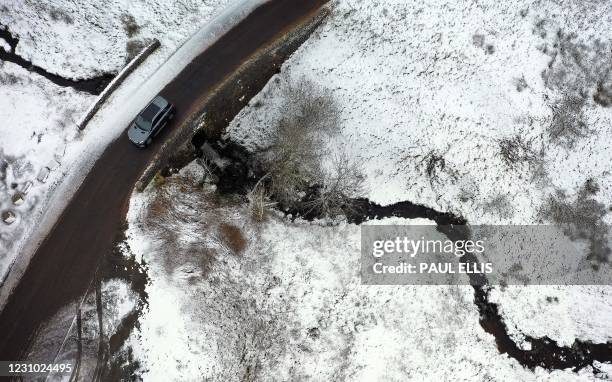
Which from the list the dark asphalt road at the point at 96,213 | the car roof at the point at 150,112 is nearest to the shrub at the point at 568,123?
the dark asphalt road at the point at 96,213

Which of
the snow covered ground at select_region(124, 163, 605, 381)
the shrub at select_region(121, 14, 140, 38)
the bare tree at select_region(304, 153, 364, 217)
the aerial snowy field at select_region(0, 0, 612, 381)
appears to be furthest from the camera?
the bare tree at select_region(304, 153, 364, 217)

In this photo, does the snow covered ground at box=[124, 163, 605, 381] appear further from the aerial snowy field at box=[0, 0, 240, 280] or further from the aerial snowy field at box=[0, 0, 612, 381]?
the aerial snowy field at box=[0, 0, 240, 280]

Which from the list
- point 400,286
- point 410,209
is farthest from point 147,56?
point 400,286

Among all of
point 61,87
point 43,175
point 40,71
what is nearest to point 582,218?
point 43,175

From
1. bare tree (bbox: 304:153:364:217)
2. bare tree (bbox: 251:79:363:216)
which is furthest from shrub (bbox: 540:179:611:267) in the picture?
bare tree (bbox: 251:79:363:216)

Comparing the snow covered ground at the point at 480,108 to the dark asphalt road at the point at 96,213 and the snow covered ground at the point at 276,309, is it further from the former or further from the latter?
the snow covered ground at the point at 276,309

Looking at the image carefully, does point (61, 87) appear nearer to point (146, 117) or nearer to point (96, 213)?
point (146, 117)

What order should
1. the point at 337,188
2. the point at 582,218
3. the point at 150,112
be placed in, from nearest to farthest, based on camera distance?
the point at 150,112, the point at 337,188, the point at 582,218
